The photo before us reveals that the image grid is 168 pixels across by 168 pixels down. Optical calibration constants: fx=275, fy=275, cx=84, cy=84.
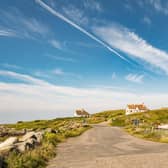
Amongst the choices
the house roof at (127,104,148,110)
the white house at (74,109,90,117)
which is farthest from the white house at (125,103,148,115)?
the white house at (74,109,90,117)

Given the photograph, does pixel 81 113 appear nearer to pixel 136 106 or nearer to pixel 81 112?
pixel 81 112

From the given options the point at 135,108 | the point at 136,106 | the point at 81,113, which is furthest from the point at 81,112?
the point at 135,108

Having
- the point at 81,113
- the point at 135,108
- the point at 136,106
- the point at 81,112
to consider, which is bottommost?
the point at 81,113

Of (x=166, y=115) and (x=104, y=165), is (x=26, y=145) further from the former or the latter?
(x=166, y=115)

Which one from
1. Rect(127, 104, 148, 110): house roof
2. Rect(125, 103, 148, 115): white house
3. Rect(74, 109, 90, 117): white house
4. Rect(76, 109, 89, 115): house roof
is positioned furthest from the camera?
Rect(76, 109, 89, 115): house roof

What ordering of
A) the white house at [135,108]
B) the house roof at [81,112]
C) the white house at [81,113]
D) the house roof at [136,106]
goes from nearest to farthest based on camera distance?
the white house at [135,108], the house roof at [136,106], the white house at [81,113], the house roof at [81,112]

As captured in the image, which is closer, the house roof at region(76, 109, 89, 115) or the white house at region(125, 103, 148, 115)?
the white house at region(125, 103, 148, 115)

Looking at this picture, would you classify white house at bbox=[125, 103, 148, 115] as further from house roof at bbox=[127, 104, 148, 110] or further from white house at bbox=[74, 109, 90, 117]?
white house at bbox=[74, 109, 90, 117]

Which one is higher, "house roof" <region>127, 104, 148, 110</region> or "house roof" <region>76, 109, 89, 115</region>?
"house roof" <region>127, 104, 148, 110</region>

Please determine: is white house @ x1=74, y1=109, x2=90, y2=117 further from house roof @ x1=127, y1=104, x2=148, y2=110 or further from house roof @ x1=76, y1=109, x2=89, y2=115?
house roof @ x1=127, y1=104, x2=148, y2=110

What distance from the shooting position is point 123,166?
52.5 ft

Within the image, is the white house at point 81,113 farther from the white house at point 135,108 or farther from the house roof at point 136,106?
the house roof at point 136,106

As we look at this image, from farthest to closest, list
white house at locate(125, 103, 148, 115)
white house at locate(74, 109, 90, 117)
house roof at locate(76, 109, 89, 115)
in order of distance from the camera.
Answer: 1. house roof at locate(76, 109, 89, 115)
2. white house at locate(74, 109, 90, 117)
3. white house at locate(125, 103, 148, 115)

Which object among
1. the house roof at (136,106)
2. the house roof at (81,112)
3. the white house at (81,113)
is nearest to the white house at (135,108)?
the house roof at (136,106)
